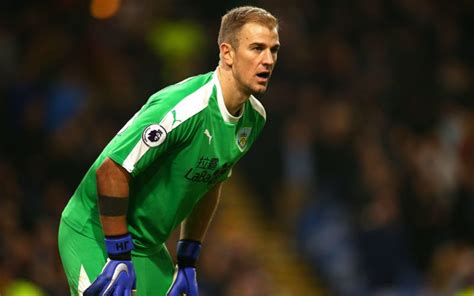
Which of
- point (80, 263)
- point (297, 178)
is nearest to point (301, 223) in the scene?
point (297, 178)

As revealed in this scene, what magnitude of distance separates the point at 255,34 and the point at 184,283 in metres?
1.25

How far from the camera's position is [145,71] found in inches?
405

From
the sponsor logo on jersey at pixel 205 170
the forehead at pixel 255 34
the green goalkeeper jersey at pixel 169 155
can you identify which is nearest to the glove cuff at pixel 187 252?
the green goalkeeper jersey at pixel 169 155

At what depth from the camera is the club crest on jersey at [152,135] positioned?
432 cm

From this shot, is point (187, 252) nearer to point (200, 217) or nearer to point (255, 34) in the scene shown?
point (200, 217)

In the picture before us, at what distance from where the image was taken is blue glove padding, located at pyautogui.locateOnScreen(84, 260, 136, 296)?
4.34 meters

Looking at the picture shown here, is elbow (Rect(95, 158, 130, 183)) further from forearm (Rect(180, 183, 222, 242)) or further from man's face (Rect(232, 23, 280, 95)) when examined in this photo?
forearm (Rect(180, 183, 222, 242))

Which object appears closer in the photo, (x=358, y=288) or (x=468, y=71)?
(x=358, y=288)

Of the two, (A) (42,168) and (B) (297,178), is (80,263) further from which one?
(B) (297,178)

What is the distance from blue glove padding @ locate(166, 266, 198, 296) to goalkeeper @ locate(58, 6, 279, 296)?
12mm

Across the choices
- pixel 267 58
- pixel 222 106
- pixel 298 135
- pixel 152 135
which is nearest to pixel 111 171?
pixel 152 135

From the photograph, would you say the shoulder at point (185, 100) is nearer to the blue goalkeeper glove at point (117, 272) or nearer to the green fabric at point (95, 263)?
the blue goalkeeper glove at point (117, 272)

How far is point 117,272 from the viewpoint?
437 cm

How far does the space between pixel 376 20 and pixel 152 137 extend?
24.0 feet
